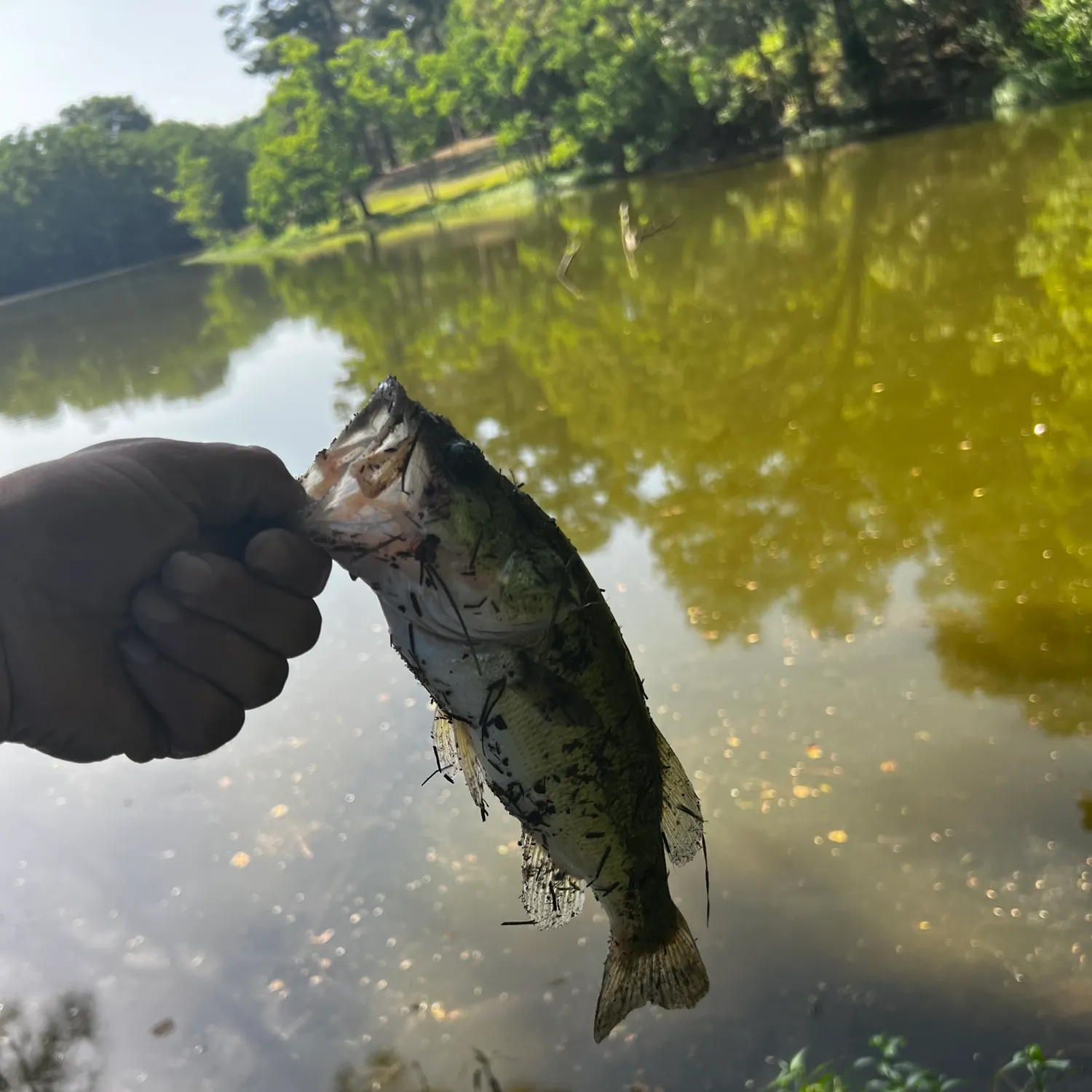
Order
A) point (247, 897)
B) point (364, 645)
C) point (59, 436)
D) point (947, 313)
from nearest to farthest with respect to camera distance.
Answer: point (247, 897)
point (364, 645)
point (947, 313)
point (59, 436)

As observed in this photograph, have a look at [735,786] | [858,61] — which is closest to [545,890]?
[735,786]

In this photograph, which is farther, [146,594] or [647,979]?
[647,979]

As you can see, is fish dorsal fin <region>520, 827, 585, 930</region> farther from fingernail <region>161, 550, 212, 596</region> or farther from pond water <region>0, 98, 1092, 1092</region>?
pond water <region>0, 98, 1092, 1092</region>

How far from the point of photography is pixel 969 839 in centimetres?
446

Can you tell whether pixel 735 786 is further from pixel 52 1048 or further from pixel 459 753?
pixel 52 1048

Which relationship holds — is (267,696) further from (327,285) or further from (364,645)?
(327,285)

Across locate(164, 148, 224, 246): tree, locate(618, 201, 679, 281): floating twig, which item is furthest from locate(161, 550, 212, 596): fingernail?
locate(164, 148, 224, 246): tree

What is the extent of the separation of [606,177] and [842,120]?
1113 cm

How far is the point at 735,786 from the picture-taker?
516 cm

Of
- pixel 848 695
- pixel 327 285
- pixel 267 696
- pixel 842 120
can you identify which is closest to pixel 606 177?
pixel 842 120

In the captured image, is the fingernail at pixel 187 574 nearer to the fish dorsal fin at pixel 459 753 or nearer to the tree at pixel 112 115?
the fish dorsal fin at pixel 459 753

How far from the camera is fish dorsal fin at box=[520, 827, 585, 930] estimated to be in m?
2.35

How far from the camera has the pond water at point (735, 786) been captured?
13.4ft

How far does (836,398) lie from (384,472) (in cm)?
852
